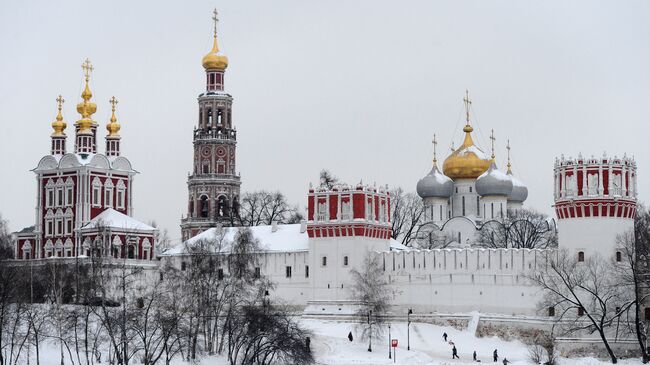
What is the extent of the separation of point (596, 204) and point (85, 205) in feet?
90.4

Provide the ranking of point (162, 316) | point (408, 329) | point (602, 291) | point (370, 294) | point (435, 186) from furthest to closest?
point (435, 186), point (370, 294), point (408, 329), point (602, 291), point (162, 316)

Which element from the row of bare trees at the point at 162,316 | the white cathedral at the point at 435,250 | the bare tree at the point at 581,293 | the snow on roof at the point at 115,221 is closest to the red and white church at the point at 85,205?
the snow on roof at the point at 115,221

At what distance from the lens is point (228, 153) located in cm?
9312

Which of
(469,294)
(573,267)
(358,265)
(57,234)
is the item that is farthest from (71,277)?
(573,267)

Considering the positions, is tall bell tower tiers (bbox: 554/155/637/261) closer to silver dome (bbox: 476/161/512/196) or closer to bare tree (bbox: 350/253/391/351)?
bare tree (bbox: 350/253/391/351)

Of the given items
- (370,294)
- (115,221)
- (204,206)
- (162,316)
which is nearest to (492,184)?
(204,206)

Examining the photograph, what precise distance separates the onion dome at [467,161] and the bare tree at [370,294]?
1765 cm

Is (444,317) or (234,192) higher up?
(234,192)

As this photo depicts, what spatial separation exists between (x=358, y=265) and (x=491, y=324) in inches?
282

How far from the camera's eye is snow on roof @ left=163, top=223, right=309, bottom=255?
7681cm

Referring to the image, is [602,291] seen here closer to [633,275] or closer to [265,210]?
[633,275]

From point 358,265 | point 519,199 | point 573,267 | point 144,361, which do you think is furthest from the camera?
point 519,199

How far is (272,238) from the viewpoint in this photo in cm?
7812

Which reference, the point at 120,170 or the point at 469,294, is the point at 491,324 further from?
the point at 120,170
